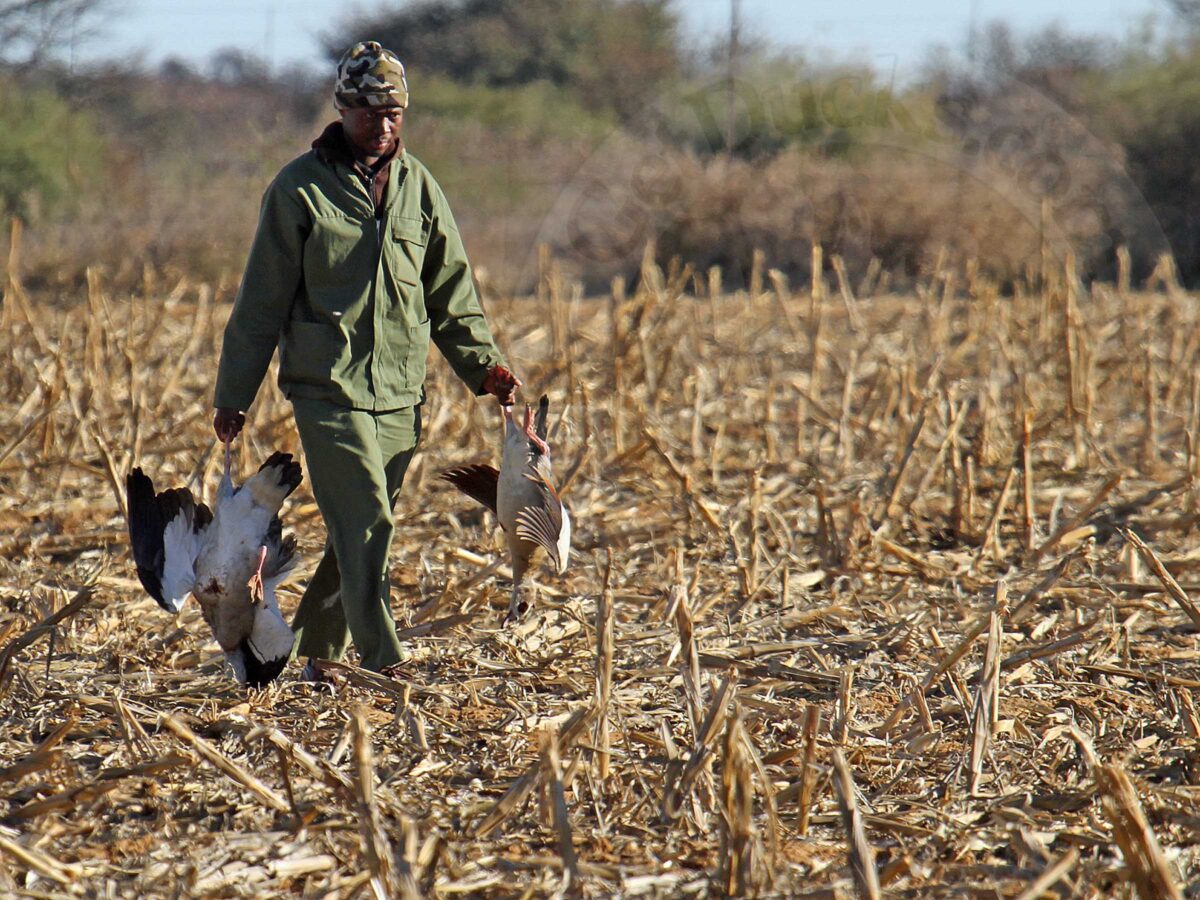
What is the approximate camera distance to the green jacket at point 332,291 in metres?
3.30

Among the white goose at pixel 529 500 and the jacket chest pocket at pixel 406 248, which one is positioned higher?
the jacket chest pocket at pixel 406 248

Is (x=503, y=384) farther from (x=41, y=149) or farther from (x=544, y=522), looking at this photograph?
(x=41, y=149)

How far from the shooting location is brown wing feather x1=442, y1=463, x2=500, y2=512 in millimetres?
3678

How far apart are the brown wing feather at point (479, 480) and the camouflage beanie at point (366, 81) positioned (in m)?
0.94

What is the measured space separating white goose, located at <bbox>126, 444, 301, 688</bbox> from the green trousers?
90 millimetres

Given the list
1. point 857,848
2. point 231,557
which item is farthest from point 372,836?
point 231,557

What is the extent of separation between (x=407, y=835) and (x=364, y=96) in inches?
68.6

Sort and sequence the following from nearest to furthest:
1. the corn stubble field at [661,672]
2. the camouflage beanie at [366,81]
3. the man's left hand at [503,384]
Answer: the corn stubble field at [661,672]
the camouflage beanie at [366,81]
the man's left hand at [503,384]

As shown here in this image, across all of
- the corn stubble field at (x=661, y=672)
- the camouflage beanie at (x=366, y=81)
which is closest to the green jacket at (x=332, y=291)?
the camouflage beanie at (x=366, y=81)

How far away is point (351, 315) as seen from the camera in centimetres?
335

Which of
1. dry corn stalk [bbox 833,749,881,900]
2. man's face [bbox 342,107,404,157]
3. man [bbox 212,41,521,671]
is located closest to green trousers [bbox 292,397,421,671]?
man [bbox 212,41,521,671]

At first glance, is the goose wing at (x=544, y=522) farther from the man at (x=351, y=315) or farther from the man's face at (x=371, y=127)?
the man's face at (x=371, y=127)

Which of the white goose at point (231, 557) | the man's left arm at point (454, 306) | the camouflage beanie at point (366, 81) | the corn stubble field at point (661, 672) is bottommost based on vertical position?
the corn stubble field at point (661, 672)

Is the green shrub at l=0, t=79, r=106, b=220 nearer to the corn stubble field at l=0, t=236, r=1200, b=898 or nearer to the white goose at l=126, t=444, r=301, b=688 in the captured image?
the corn stubble field at l=0, t=236, r=1200, b=898
